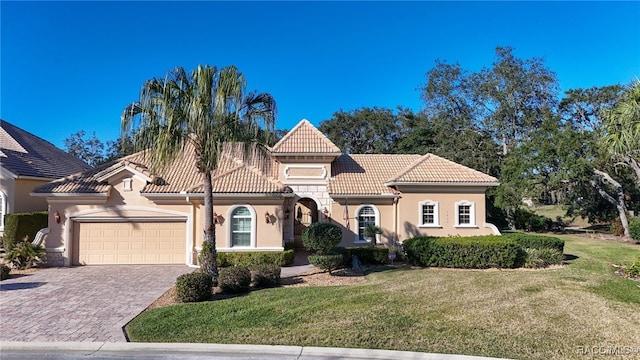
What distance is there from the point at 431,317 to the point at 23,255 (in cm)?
1701

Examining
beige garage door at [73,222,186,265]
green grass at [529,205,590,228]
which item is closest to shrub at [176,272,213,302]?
beige garage door at [73,222,186,265]

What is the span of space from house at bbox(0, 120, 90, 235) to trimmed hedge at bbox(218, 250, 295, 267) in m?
12.8

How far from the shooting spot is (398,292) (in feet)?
37.4

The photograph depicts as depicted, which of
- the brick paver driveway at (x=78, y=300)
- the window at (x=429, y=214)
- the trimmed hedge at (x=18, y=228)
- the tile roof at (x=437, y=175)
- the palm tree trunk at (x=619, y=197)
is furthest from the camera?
the palm tree trunk at (x=619, y=197)

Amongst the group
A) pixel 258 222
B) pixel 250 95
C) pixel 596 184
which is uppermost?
pixel 250 95

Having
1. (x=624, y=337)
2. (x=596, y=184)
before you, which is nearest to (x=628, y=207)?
(x=596, y=184)

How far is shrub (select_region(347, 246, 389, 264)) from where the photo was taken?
17.2 meters

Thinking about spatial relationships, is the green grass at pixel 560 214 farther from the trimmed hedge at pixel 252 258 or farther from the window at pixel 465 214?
the trimmed hedge at pixel 252 258

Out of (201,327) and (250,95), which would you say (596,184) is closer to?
(250,95)

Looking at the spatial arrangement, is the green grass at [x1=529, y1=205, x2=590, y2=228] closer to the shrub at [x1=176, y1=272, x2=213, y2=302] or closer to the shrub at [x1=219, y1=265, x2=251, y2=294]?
the shrub at [x1=219, y1=265, x2=251, y2=294]

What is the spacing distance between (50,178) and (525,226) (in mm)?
38548

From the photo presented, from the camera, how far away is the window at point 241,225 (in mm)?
16891

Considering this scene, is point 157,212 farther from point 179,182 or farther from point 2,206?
point 2,206

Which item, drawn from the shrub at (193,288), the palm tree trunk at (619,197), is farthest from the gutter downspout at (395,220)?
the palm tree trunk at (619,197)
